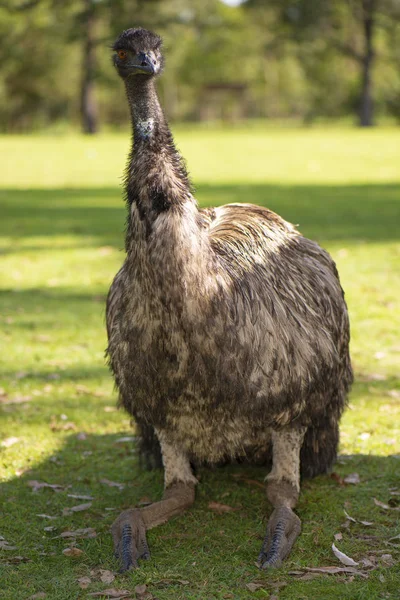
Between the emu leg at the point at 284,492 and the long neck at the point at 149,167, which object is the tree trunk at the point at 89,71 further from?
the long neck at the point at 149,167

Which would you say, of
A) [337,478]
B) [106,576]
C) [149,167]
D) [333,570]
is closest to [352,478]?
[337,478]

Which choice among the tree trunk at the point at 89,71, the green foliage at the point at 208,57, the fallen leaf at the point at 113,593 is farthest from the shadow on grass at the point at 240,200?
the tree trunk at the point at 89,71

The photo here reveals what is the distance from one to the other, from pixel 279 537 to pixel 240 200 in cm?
1168

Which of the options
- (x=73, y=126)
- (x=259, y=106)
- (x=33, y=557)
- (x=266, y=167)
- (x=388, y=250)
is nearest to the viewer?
(x=33, y=557)

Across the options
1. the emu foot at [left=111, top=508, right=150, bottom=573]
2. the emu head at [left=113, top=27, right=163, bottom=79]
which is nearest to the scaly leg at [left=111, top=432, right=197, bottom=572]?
the emu foot at [left=111, top=508, right=150, bottom=573]

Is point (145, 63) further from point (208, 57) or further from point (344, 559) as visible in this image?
point (208, 57)

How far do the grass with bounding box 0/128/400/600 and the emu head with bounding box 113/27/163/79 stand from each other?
2.24 metres

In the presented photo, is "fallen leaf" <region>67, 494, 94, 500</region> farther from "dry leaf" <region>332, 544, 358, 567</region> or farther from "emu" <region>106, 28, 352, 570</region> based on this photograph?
"dry leaf" <region>332, 544, 358, 567</region>

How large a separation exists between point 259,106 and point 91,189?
205 ft

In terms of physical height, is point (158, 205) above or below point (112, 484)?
above

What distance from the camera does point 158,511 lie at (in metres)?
4.76

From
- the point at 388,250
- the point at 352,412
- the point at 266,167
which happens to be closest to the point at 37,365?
the point at 352,412

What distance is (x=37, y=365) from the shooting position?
730 cm

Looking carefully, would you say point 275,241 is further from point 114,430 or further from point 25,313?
point 25,313
